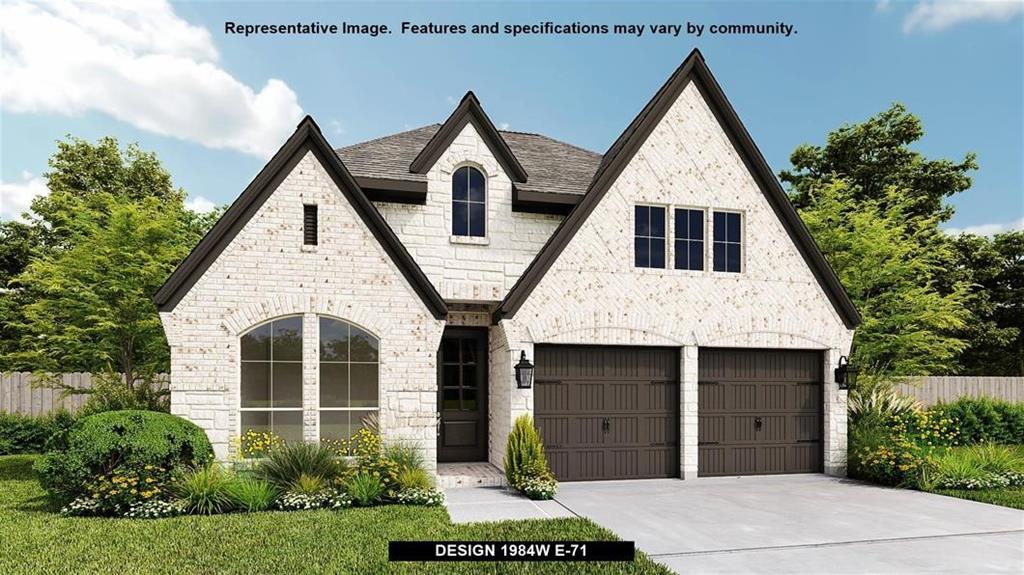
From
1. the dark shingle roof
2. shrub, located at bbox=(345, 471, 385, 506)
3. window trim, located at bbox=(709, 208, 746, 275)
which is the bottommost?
shrub, located at bbox=(345, 471, 385, 506)

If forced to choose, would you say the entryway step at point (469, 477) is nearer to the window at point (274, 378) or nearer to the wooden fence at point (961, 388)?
the window at point (274, 378)

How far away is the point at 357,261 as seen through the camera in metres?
10.4

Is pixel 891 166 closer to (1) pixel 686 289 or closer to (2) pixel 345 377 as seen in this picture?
(1) pixel 686 289

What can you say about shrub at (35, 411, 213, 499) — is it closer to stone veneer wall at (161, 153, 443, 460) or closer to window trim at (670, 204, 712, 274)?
stone veneer wall at (161, 153, 443, 460)

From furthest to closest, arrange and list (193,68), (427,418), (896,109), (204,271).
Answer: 1. (896,109)
2. (193,68)
3. (427,418)
4. (204,271)

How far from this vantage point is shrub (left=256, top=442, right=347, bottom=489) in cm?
934

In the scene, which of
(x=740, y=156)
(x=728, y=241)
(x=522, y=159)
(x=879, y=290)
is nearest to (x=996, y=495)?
(x=728, y=241)

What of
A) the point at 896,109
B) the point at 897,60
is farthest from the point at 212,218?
the point at 896,109

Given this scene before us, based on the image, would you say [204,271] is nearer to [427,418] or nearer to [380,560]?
[427,418]

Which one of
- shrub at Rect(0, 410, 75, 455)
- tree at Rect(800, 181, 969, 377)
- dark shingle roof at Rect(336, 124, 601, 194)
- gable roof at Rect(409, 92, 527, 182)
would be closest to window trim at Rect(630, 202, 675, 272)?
dark shingle roof at Rect(336, 124, 601, 194)

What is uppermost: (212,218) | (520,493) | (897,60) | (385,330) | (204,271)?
(897,60)

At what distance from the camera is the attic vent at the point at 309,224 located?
10.3m

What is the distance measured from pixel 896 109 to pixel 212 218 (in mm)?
31192

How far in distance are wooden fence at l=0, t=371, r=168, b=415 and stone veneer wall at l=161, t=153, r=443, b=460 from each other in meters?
7.47
